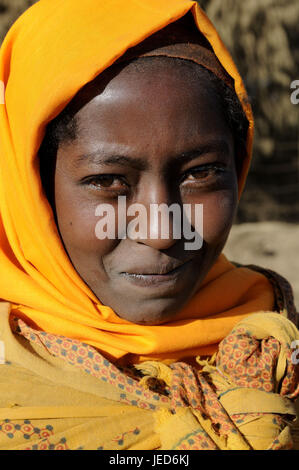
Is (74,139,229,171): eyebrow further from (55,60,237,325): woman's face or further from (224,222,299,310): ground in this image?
(224,222,299,310): ground

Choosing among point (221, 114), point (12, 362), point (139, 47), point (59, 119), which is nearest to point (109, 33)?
point (139, 47)

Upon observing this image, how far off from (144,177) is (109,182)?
0.09m

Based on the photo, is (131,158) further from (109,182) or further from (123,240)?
(123,240)

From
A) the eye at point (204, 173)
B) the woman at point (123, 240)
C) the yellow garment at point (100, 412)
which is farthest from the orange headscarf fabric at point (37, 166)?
the eye at point (204, 173)

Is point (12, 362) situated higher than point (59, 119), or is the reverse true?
point (59, 119)

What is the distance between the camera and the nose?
164 centimetres

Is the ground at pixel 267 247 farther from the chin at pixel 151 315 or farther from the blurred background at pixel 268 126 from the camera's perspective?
the chin at pixel 151 315

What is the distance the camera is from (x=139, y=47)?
67.7 inches

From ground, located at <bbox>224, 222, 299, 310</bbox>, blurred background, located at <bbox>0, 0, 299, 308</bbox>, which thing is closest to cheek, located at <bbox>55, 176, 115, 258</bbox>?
blurred background, located at <bbox>0, 0, 299, 308</bbox>

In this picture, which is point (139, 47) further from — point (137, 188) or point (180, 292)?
point (180, 292)

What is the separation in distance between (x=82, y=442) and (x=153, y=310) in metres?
0.39

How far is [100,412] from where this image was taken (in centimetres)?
171

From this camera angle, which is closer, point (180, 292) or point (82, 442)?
point (82, 442)

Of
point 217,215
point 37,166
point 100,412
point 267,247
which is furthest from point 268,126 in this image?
point 100,412
